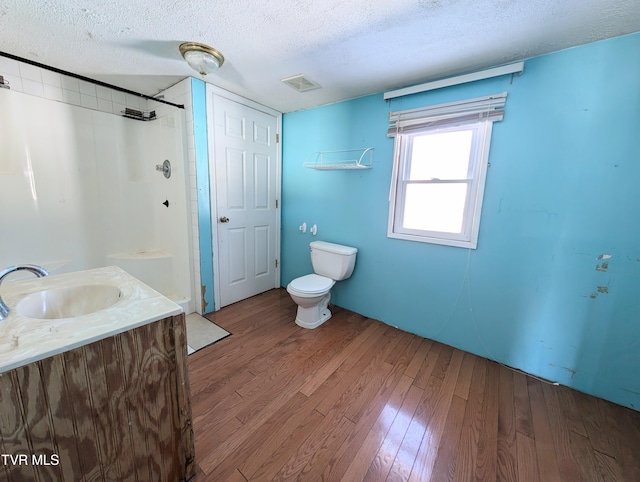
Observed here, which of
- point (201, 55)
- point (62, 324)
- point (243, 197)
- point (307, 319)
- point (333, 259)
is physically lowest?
point (307, 319)

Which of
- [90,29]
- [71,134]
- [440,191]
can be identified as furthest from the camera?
[71,134]

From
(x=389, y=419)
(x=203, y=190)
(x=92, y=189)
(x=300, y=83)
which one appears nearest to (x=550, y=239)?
(x=389, y=419)

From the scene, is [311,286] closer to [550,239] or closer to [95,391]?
[95,391]

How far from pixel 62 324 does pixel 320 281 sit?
5.58ft

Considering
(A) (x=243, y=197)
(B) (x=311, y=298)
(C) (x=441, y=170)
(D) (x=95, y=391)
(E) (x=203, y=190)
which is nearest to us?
(D) (x=95, y=391)

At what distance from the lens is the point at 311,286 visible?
86.0 inches

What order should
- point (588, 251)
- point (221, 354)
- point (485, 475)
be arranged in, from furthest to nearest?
1. point (221, 354)
2. point (588, 251)
3. point (485, 475)

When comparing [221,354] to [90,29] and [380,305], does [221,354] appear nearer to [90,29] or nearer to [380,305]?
[380,305]

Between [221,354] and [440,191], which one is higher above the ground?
[440,191]

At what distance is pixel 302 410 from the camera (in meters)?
1.41

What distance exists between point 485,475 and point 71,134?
3.58 m

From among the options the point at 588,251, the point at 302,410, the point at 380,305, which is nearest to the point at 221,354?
the point at 302,410

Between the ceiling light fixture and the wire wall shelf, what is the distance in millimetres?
1098

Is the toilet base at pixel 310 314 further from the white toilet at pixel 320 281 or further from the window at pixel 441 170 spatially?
the window at pixel 441 170
